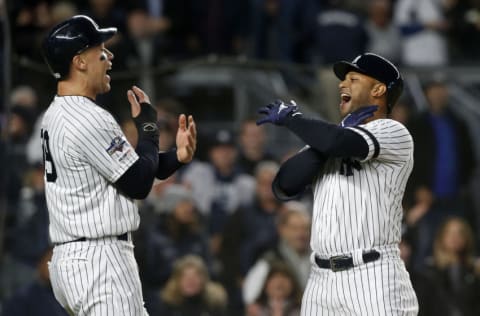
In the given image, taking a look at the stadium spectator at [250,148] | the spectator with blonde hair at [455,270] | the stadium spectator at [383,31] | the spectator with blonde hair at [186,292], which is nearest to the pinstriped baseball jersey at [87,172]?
the spectator with blonde hair at [186,292]

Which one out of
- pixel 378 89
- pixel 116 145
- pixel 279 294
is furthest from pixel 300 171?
pixel 279 294

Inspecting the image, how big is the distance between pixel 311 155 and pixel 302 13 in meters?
5.69

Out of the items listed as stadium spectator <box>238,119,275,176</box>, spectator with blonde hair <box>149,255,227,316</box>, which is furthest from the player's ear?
stadium spectator <box>238,119,275,176</box>

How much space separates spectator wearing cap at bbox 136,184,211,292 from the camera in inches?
348

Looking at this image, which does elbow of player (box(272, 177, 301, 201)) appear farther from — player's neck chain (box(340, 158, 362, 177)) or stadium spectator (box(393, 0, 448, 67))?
stadium spectator (box(393, 0, 448, 67))

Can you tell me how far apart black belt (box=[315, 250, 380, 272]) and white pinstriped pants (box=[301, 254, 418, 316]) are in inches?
0.7

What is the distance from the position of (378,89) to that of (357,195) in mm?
500

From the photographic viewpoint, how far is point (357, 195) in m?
5.42

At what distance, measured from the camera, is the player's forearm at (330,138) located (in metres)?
5.26

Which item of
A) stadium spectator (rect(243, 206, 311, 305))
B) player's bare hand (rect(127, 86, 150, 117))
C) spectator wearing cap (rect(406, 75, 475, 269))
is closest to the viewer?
player's bare hand (rect(127, 86, 150, 117))

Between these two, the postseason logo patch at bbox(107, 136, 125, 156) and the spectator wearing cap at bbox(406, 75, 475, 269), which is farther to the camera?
the spectator wearing cap at bbox(406, 75, 475, 269)

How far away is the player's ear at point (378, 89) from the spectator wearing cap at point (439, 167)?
386 centimetres

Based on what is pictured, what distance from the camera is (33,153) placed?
360 inches

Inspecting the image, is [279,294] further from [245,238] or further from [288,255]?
[245,238]
